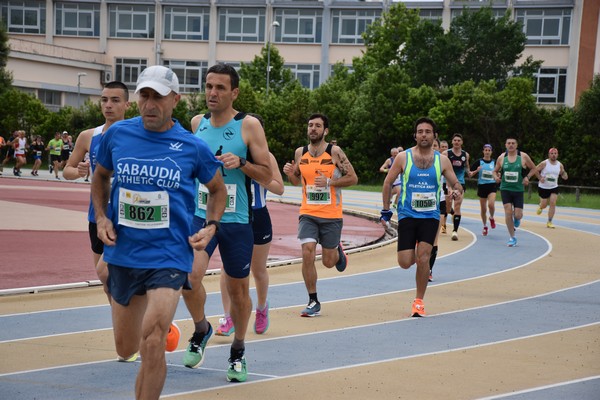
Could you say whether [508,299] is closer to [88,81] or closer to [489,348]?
[489,348]

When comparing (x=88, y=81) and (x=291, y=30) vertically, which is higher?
(x=291, y=30)

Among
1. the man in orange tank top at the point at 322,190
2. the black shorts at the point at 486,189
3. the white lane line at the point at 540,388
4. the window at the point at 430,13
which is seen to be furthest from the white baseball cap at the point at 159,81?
the window at the point at 430,13

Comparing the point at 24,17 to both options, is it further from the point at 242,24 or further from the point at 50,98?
the point at 242,24

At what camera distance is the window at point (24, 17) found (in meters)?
71.9

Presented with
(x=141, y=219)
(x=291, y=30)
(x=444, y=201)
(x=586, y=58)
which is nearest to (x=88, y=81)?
(x=291, y=30)

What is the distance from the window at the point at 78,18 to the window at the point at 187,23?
19.0 feet

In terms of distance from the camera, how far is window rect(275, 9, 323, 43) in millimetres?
69312

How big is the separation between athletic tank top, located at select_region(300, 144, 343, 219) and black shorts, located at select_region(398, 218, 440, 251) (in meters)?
0.80

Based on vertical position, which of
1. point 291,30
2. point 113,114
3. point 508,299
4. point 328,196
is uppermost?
point 291,30

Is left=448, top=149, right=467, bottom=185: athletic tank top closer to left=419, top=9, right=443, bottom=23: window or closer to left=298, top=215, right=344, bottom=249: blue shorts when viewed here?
left=298, top=215, right=344, bottom=249: blue shorts

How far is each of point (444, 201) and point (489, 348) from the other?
Result: 9.65 m

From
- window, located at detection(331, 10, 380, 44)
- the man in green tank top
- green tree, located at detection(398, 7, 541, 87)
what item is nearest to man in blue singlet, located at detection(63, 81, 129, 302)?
the man in green tank top

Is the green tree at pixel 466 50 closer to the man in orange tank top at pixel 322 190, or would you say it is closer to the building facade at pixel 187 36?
the building facade at pixel 187 36

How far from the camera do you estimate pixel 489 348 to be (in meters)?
8.40
